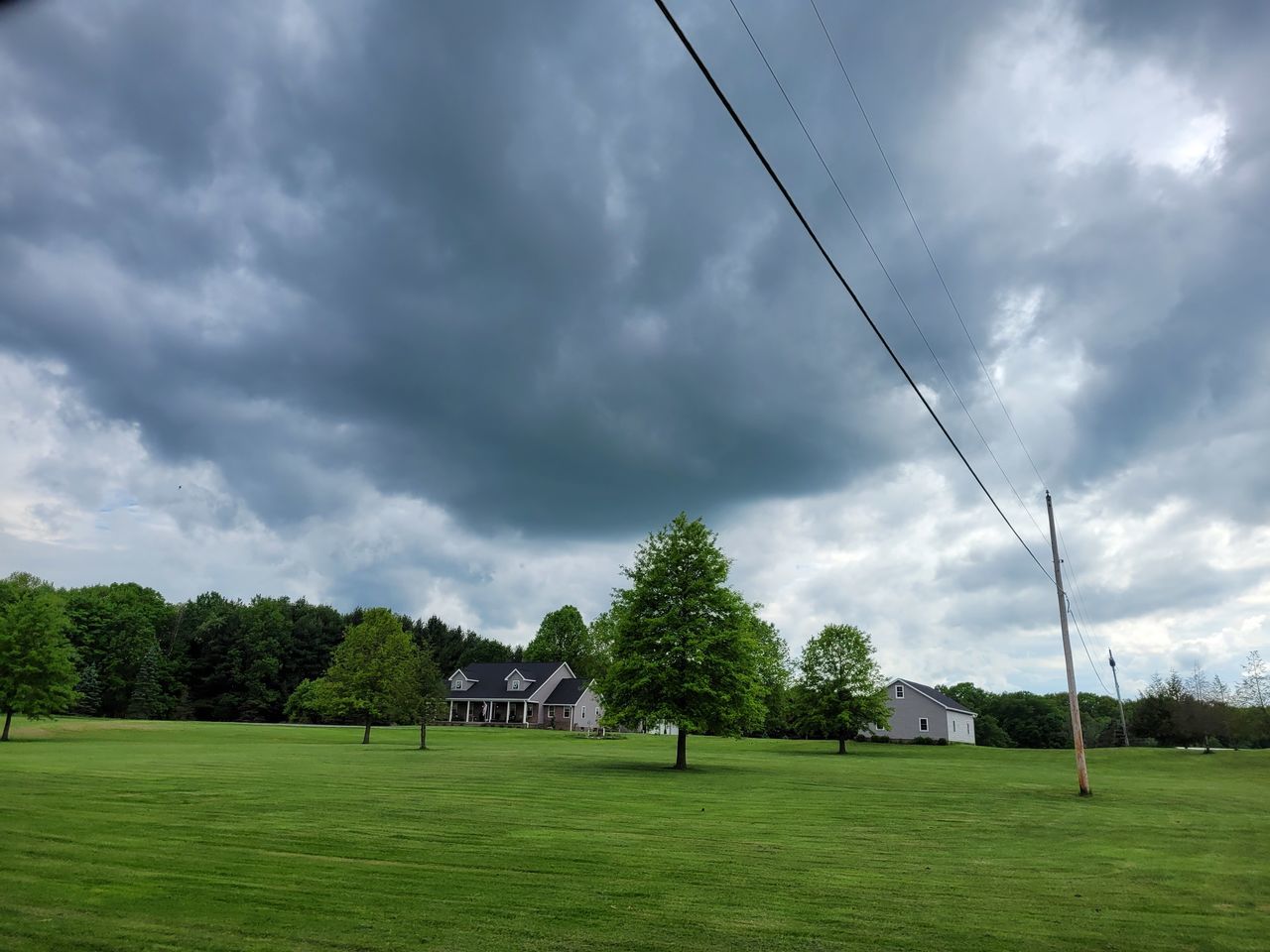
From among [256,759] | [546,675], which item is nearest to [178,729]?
[256,759]

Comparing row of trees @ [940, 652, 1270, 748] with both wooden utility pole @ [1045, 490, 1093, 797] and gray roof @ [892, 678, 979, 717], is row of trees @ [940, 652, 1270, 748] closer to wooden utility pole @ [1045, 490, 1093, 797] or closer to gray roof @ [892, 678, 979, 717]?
gray roof @ [892, 678, 979, 717]

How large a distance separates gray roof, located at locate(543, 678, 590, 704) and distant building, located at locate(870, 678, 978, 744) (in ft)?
113

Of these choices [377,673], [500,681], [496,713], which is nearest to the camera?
[377,673]

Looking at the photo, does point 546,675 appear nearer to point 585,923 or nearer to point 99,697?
point 99,697

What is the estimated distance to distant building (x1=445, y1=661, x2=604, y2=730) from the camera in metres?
89.1

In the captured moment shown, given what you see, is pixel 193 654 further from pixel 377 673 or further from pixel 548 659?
pixel 377 673

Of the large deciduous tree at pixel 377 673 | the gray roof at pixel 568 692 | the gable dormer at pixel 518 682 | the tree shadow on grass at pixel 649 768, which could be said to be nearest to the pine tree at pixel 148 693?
the gable dormer at pixel 518 682

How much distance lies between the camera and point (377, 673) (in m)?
55.2

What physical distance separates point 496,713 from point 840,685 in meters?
49.4

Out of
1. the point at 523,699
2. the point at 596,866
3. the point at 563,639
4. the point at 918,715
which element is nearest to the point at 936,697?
the point at 918,715

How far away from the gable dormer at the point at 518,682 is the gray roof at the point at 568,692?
291 cm

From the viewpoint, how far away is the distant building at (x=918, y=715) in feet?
252

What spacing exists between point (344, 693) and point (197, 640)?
196ft

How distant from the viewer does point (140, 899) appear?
8.77 meters
